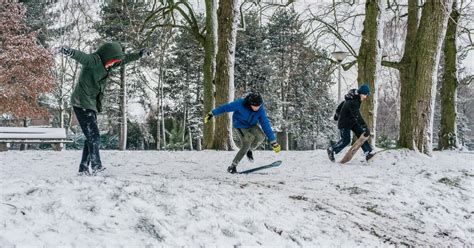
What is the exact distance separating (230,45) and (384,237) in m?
8.27

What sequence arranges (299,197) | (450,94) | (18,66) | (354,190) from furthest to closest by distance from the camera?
(18,66) < (450,94) < (354,190) < (299,197)

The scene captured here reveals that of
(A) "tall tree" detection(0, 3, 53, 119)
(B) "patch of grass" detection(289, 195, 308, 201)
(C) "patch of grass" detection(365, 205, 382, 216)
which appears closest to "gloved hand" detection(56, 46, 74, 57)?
(B) "patch of grass" detection(289, 195, 308, 201)

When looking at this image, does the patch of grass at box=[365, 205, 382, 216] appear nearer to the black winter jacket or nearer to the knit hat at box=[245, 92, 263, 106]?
the knit hat at box=[245, 92, 263, 106]

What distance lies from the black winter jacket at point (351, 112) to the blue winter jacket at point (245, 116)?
236 cm

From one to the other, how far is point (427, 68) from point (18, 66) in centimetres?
1859

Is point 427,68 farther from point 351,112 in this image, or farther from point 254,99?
point 254,99

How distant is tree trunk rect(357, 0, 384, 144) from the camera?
10594 millimetres

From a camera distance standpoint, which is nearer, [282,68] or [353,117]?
[353,117]

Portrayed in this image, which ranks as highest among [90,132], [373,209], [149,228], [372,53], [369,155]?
[372,53]

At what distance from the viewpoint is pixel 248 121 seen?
23.2 ft

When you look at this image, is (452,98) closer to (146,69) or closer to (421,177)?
(421,177)

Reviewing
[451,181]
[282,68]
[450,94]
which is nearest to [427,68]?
[451,181]

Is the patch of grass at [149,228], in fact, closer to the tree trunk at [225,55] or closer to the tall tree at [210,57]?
the tree trunk at [225,55]

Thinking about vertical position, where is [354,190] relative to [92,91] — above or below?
below
